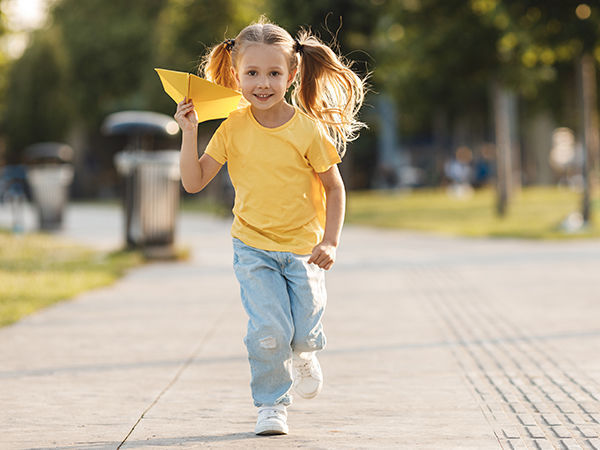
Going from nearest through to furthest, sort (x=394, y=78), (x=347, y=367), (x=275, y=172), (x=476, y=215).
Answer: (x=275, y=172) → (x=347, y=367) → (x=476, y=215) → (x=394, y=78)

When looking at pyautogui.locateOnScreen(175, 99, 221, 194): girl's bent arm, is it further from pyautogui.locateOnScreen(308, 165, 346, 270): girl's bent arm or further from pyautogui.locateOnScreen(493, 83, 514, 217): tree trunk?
pyautogui.locateOnScreen(493, 83, 514, 217): tree trunk

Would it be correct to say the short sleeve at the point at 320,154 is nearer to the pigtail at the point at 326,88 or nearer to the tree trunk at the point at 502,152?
the pigtail at the point at 326,88

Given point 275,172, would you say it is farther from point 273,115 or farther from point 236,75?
point 236,75

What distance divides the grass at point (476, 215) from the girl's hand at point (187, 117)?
12710 millimetres

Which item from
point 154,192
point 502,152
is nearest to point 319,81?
point 154,192

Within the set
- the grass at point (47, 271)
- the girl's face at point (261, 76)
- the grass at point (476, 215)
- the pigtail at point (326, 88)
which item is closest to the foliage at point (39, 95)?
the grass at point (476, 215)

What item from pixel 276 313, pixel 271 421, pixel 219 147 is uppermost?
pixel 219 147

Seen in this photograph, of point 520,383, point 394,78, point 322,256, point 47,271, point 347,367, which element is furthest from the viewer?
point 394,78

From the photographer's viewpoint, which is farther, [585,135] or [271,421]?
[585,135]

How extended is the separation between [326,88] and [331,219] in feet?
2.00

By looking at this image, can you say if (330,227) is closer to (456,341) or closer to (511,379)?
(511,379)

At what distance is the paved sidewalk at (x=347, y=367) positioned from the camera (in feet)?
14.4

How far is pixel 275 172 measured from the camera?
436 centimetres

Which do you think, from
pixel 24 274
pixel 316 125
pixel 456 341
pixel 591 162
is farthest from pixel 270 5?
pixel 316 125
